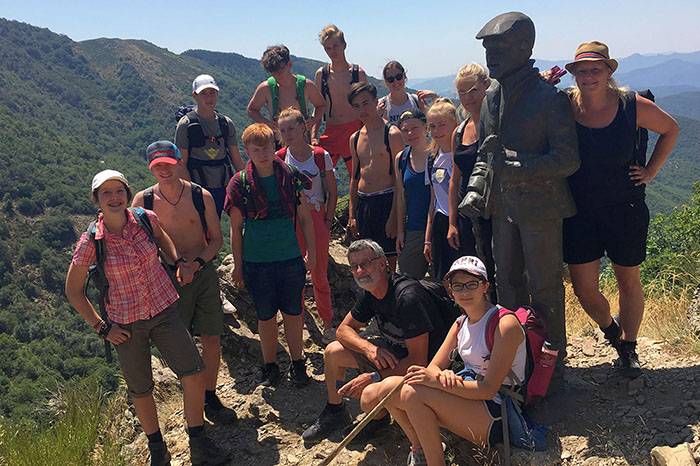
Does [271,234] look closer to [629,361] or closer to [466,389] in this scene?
[466,389]

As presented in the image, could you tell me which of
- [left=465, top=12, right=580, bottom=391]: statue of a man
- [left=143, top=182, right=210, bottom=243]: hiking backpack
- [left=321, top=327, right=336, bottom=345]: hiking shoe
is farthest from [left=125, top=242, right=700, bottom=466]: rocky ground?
[left=143, top=182, right=210, bottom=243]: hiking backpack

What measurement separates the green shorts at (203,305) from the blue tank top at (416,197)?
1.82 meters

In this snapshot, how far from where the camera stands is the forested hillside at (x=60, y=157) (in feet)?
150

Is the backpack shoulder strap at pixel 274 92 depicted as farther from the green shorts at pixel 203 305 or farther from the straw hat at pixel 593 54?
the straw hat at pixel 593 54

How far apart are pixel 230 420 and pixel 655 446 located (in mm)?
3256

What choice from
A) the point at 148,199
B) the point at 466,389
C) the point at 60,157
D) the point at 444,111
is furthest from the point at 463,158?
the point at 60,157

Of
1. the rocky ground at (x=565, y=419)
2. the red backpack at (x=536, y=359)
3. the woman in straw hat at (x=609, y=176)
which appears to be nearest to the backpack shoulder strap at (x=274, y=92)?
the rocky ground at (x=565, y=419)

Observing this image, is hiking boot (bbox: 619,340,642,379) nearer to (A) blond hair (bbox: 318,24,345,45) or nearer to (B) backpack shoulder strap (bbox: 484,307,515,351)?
(B) backpack shoulder strap (bbox: 484,307,515,351)

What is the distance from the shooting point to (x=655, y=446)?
134 inches

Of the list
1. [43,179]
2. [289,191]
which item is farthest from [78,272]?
[43,179]

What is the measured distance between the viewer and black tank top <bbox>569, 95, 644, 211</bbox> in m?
3.44

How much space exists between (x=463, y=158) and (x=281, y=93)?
8.71 feet

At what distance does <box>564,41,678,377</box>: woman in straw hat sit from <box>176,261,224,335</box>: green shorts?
8.99 ft

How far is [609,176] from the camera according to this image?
11.6ft
